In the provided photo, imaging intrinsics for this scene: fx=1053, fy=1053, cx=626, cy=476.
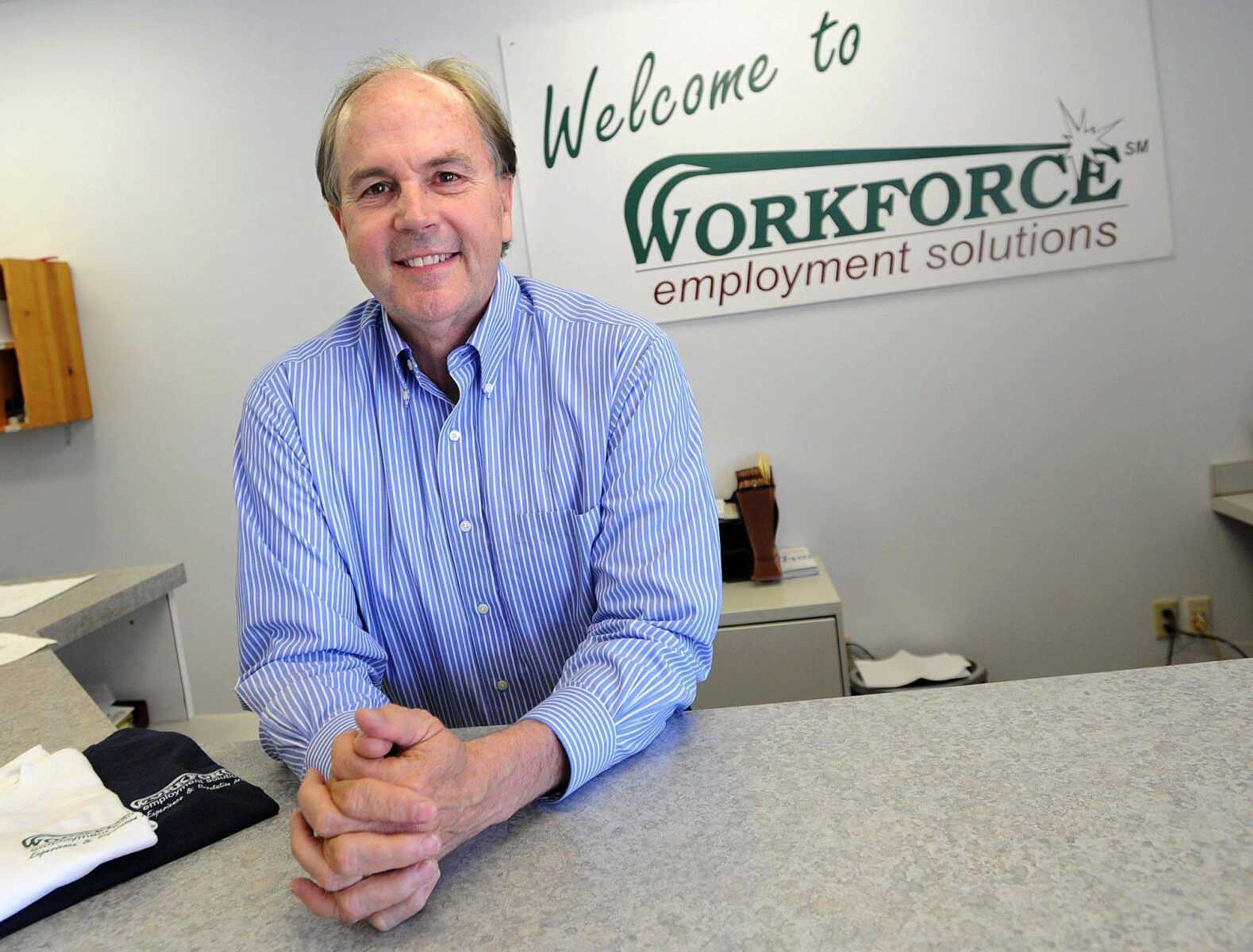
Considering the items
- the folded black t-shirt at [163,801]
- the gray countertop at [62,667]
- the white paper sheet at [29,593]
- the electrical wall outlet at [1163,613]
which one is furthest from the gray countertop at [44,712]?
the electrical wall outlet at [1163,613]

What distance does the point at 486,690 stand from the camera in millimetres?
1352

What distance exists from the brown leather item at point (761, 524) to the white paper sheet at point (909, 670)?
0.42 metres

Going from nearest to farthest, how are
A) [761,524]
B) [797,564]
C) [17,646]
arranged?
1. [17,646]
2. [761,524]
3. [797,564]

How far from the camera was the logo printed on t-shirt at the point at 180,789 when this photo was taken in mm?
A: 929

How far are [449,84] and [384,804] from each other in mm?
939

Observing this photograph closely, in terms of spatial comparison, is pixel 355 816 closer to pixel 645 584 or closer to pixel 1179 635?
pixel 645 584

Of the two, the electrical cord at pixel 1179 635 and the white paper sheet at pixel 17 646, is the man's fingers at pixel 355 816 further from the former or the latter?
the electrical cord at pixel 1179 635

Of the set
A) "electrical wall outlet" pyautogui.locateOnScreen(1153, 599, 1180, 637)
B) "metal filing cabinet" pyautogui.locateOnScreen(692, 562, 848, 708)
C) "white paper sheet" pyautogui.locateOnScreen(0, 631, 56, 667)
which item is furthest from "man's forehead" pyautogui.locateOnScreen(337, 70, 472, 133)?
"electrical wall outlet" pyautogui.locateOnScreen(1153, 599, 1180, 637)

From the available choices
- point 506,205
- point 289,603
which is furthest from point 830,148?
point 289,603

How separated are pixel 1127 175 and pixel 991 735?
2.62 metres

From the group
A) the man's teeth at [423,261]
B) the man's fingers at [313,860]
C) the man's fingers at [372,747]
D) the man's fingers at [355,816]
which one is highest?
the man's teeth at [423,261]

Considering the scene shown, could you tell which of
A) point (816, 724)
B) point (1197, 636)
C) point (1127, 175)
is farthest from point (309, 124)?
point (1197, 636)

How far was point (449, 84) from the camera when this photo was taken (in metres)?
1.35

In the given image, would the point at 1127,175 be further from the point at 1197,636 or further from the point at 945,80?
the point at 1197,636
